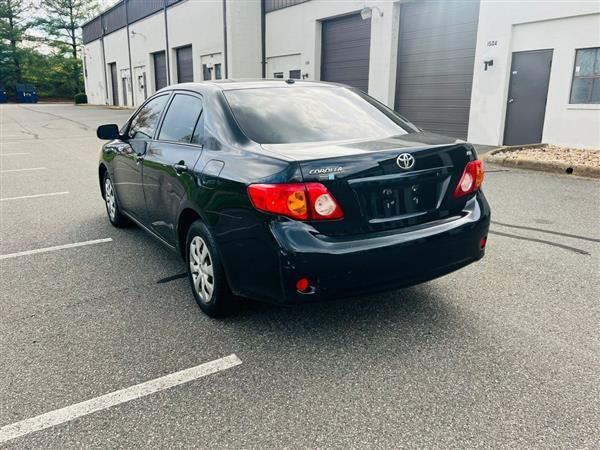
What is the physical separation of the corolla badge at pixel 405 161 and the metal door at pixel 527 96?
35.0 feet

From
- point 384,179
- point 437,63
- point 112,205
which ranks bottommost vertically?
point 112,205

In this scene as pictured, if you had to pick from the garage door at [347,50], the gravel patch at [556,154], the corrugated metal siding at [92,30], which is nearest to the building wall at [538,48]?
the gravel patch at [556,154]

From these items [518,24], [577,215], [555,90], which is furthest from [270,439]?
[518,24]

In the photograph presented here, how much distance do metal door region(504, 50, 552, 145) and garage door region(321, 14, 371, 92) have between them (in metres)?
5.90

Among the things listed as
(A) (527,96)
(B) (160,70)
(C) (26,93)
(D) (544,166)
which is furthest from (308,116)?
(C) (26,93)

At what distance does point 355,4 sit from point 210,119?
15.5 m

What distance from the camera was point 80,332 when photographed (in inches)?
130

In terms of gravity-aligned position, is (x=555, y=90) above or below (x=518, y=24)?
below

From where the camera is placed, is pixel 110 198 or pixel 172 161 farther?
pixel 110 198

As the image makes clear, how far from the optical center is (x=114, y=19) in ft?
139

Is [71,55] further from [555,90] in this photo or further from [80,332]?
[80,332]

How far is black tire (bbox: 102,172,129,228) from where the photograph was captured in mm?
5577

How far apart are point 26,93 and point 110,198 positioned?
6505 centimetres

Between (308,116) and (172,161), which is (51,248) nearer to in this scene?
(172,161)
